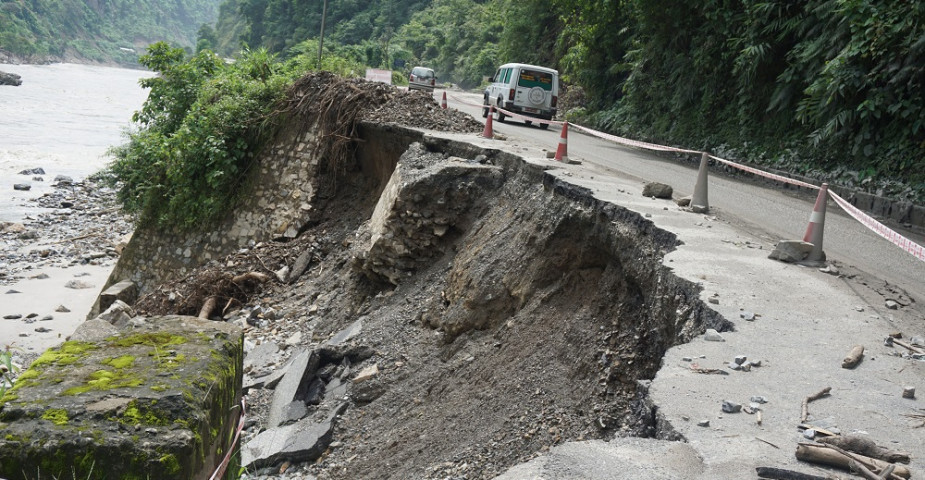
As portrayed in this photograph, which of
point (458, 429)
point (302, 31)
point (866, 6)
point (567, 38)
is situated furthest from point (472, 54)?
point (458, 429)

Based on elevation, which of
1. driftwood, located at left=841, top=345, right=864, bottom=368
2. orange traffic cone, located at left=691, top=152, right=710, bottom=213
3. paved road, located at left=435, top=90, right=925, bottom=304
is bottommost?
driftwood, located at left=841, top=345, right=864, bottom=368

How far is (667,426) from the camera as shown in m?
3.26

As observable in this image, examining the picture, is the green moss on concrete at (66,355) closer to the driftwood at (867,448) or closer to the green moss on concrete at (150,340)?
the green moss on concrete at (150,340)

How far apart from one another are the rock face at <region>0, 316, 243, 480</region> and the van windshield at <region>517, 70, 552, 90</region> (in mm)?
18836

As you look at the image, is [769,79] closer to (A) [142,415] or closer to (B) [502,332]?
(B) [502,332]

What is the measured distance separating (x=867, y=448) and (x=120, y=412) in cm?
324

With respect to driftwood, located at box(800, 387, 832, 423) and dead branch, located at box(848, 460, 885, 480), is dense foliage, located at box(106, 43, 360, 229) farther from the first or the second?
dead branch, located at box(848, 460, 885, 480)

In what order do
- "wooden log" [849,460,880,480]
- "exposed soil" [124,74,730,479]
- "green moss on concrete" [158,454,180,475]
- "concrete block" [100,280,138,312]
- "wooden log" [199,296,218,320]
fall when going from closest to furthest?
"wooden log" [849,460,880,480]
"green moss on concrete" [158,454,180,475]
"exposed soil" [124,74,730,479]
"wooden log" [199,296,218,320]
"concrete block" [100,280,138,312]

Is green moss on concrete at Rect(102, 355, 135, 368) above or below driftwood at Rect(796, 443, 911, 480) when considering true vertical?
below

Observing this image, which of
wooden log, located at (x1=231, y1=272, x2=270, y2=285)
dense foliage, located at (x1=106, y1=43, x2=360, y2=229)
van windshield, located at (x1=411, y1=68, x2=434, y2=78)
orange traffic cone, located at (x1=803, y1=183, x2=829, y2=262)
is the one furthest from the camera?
van windshield, located at (x1=411, y1=68, x2=434, y2=78)

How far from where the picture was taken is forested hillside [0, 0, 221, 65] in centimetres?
8725

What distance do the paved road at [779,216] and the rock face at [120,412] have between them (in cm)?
538

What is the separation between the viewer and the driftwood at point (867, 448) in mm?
2887

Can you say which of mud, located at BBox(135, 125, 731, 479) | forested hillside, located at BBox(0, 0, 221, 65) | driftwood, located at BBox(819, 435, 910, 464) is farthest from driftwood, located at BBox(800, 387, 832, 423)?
forested hillside, located at BBox(0, 0, 221, 65)
